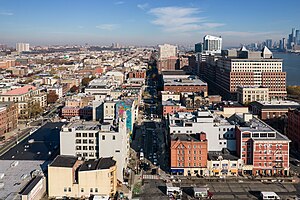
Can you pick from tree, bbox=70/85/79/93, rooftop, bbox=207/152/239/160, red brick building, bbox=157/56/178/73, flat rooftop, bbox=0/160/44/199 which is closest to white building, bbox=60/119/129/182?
flat rooftop, bbox=0/160/44/199

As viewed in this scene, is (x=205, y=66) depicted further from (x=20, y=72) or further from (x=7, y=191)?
(x=7, y=191)

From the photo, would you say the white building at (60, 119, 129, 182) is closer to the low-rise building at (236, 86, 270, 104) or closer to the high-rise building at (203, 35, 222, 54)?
the low-rise building at (236, 86, 270, 104)

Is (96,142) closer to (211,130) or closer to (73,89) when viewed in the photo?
(211,130)

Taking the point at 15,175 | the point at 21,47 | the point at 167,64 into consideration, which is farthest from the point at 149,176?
the point at 21,47

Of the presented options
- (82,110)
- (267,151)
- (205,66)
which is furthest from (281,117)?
(205,66)

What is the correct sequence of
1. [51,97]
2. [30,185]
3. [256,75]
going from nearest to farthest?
1. [30,185]
2. [51,97]
3. [256,75]

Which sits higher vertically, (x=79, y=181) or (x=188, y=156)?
(x=188, y=156)
